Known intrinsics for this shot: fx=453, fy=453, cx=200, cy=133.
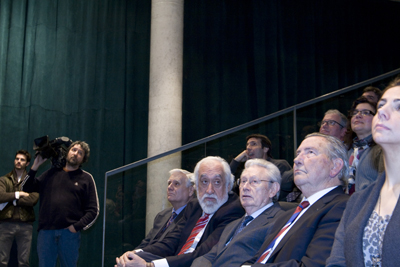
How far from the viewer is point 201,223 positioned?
2979 mm

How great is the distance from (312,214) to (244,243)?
52 centimetres

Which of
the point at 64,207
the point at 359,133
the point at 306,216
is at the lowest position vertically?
the point at 64,207

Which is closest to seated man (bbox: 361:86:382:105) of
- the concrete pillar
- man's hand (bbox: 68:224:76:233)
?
man's hand (bbox: 68:224:76:233)

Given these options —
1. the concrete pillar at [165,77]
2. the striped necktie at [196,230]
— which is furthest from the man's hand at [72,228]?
the concrete pillar at [165,77]

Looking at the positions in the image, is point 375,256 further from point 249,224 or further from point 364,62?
point 364,62

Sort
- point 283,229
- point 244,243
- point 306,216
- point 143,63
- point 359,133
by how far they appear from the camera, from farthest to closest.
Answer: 1. point 143,63
2. point 359,133
3. point 244,243
4. point 283,229
5. point 306,216

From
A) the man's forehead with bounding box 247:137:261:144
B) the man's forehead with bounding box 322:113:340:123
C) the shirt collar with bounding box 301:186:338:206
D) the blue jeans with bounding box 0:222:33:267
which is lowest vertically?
the blue jeans with bounding box 0:222:33:267

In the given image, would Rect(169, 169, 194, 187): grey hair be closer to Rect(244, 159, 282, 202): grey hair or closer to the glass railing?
the glass railing

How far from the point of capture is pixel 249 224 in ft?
7.77

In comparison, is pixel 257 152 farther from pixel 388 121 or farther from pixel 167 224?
pixel 388 121

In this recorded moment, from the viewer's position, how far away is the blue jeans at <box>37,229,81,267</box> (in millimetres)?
3807

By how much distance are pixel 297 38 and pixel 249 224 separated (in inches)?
229

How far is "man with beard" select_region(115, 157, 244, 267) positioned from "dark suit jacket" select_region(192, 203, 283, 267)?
20cm

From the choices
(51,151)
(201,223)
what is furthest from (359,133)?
(51,151)
